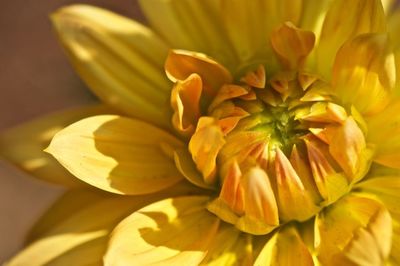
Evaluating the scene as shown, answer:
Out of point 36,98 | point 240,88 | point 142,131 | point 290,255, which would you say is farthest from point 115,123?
point 36,98

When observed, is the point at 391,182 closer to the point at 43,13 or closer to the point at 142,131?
the point at 142,131

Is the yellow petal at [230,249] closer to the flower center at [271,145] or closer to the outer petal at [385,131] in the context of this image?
the flower center at [271,145]

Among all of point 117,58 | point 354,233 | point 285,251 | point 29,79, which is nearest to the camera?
point 354,233

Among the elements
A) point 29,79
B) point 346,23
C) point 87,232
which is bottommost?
point 29,79

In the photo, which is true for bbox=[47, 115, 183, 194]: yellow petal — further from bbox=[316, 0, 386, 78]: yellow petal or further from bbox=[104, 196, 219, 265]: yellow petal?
bbox=[316, 0, 386, 78]: yellow petal

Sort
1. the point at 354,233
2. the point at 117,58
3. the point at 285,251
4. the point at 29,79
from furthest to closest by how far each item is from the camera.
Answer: the point at 29,79
the point at 117,58
the point at 285,251
the point at 354,233

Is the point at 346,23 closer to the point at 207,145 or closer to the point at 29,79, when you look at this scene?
the point at 207,145

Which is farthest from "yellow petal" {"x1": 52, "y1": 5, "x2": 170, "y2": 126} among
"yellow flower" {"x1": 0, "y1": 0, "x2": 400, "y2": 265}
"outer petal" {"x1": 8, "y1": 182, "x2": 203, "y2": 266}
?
"outer petal" {"x1": 8, "y1": 182, "x2": 203, "y2": 266}

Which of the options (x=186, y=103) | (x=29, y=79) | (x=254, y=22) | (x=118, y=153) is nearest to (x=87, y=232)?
(x=118, y=153)
